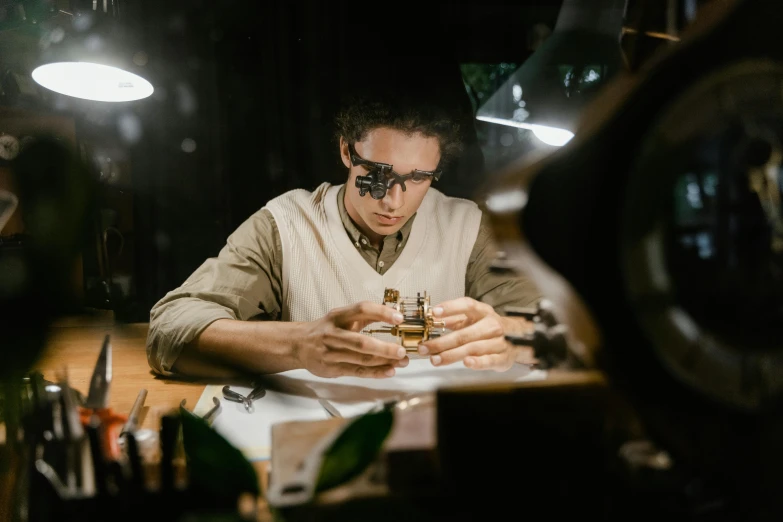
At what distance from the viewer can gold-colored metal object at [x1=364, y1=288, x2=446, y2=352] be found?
662 millimetres

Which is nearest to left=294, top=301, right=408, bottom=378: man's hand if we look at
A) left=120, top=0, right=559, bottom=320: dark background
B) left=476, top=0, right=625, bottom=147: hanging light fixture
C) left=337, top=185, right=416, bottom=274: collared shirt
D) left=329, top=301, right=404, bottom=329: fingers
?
left=329, top=301, right=404, bottom=329: fingers

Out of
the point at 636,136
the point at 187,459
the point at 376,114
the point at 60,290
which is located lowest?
the point at 187,459

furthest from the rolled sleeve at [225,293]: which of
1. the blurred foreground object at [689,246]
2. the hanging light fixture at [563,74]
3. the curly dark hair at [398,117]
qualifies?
the blurred foreground object at [689,246]

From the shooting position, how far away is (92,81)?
0.61 metres

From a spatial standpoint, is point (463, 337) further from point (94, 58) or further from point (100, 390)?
point (94, 58)

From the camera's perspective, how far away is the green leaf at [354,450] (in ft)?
1.23

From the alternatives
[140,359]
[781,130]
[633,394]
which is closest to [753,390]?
[633,394]

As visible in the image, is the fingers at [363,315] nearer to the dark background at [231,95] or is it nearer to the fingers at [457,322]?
the fingers at [457,322]

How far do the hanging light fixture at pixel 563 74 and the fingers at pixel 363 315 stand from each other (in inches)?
12.7

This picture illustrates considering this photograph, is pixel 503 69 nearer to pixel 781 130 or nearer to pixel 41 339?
pixel 781 130

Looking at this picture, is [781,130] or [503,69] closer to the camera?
[781,130]

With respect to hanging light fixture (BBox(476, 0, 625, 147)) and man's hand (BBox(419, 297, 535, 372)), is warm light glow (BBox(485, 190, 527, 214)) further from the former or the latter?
man's hand (BBox(419, 297, 535, 372))

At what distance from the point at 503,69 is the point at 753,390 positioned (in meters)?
0.52

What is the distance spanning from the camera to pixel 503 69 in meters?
0.66
